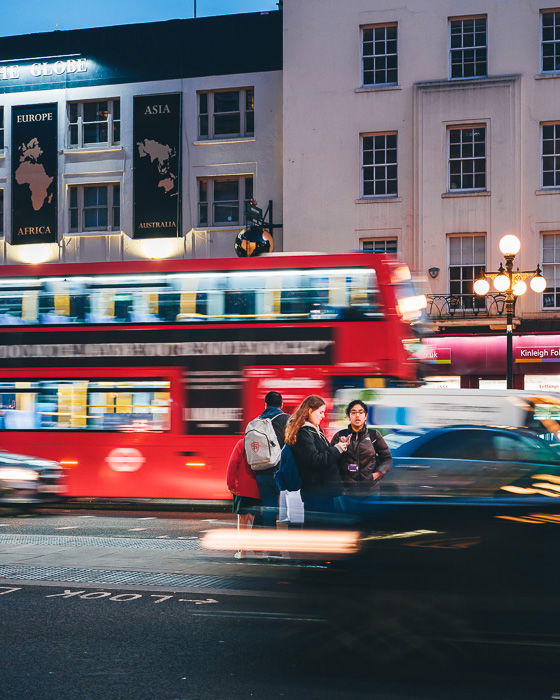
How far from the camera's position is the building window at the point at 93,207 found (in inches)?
1222

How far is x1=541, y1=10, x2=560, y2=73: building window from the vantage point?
1101 inches

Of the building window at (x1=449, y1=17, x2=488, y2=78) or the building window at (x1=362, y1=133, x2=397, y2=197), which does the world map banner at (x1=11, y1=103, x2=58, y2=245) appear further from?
the building window at (x1=449, y1=17, x2=488, y2=78)

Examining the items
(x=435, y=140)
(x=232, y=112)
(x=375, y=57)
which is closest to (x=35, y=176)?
(x=232, y=112)

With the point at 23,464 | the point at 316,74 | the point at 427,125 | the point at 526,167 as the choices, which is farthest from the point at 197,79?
the point at 23,464

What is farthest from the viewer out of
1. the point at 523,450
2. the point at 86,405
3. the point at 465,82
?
the point at 465,82

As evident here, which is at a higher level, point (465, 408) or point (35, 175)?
point (35, 175)

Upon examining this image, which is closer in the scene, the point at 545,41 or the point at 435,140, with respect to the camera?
the point at 545,41

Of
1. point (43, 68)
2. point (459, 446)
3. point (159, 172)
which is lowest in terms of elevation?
point (459, 446)

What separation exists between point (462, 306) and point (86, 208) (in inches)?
499

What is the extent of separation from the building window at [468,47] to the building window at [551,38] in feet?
5.61

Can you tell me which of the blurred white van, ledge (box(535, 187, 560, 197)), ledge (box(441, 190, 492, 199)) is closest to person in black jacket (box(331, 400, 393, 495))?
the blurred white van

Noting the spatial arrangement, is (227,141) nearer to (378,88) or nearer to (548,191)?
(378,88)

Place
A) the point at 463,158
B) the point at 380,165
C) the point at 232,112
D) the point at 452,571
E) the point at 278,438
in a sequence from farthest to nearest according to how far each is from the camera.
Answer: the point at 232,112 → the point at 380,165 → the point at 463,158 → the point at 278,438 → the point at 452,571

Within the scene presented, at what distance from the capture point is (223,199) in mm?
30484
